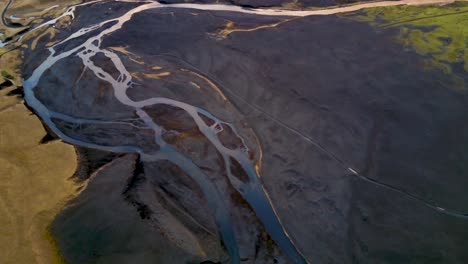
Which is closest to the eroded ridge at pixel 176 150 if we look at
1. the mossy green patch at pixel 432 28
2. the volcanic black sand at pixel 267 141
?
the volcanic black sand at pixel 267 141

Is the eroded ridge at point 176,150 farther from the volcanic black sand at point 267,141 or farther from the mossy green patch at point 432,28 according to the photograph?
the mossy green patch at point 432,28

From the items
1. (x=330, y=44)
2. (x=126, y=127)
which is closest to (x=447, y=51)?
(x=330, y=44)

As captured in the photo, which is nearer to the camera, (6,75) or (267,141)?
(267,141)

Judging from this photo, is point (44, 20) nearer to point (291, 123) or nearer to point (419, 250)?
point (291, 123)

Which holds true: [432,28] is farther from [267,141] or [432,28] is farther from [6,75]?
[6,75]

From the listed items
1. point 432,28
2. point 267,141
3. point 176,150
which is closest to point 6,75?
point 176,150
